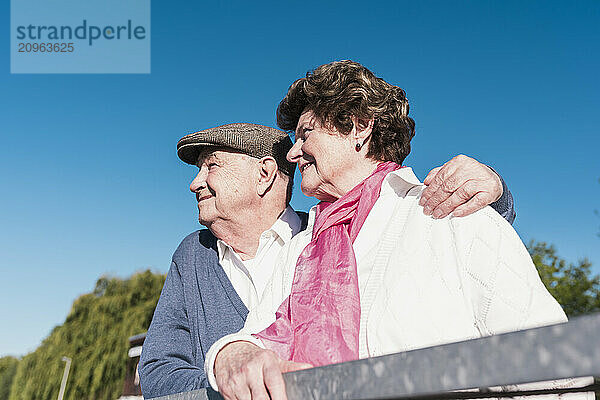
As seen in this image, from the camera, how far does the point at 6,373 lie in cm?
2298

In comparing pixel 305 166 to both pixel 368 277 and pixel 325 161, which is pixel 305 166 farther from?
pixel 368 277

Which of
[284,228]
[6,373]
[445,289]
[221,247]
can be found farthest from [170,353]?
[6,373]

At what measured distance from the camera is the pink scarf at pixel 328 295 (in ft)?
4.87

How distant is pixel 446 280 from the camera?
1495 mm

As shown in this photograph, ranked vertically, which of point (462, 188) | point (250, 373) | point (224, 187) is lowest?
point (250, 373)

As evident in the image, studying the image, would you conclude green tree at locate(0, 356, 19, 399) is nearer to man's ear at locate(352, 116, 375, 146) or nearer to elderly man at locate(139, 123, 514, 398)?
elderly man at locate(139, 123, 514, 398)

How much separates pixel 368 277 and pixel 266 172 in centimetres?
138

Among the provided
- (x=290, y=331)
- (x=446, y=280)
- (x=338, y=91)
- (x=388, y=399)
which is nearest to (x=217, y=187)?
(x=338, y=91)

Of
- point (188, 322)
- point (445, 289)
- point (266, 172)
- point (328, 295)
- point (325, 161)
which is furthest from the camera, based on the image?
point (266, 172)

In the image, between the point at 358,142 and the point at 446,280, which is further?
the point at 358,142

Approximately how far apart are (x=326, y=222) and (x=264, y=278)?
0.92 m

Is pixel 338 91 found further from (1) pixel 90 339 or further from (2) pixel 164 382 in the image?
(1) pixel 90 339

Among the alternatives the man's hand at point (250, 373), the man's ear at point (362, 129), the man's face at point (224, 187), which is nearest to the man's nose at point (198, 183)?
the man's face at point (224, 187)

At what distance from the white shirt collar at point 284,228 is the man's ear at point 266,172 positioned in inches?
6.6
